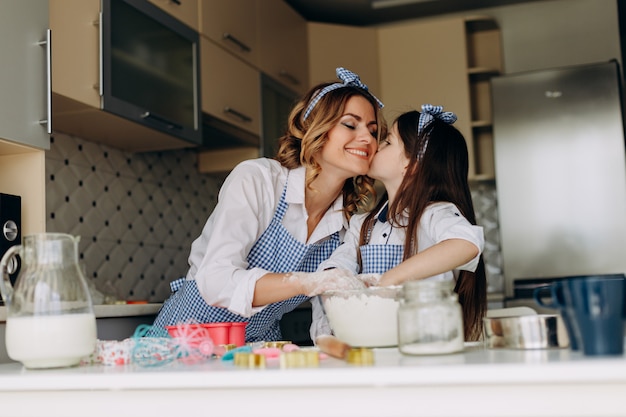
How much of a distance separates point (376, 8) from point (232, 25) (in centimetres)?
128

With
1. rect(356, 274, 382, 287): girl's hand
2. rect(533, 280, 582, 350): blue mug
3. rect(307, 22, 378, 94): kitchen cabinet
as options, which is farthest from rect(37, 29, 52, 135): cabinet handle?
rect(307, 22, 378, 94): kitchen cabinet

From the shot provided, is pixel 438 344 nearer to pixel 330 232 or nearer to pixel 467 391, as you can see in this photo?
pixel 467 391

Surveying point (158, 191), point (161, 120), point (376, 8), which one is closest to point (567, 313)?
point (161, 120)

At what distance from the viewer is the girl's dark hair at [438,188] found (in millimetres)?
1842

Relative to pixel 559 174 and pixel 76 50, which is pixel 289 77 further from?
pixel 76 50

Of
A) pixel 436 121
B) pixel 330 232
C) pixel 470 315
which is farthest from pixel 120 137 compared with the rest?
pixel 470 315

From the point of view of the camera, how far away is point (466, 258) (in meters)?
→ 1.54

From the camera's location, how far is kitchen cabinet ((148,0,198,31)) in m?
2.71

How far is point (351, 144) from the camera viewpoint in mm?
1948

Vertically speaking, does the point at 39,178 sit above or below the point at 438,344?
above

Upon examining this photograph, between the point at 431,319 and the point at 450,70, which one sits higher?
the point at 450,70

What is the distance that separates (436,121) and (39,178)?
1.02m

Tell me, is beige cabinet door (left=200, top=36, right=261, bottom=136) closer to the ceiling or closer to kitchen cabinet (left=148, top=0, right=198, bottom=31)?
kitchen cabinet (left=148, top=0, right=198, bottom=31)

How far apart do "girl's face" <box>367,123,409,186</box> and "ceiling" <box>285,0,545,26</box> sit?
2325 mm
